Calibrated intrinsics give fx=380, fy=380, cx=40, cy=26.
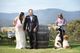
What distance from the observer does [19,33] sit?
491cm

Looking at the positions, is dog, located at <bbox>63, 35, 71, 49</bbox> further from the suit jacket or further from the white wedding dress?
the white wedding dress

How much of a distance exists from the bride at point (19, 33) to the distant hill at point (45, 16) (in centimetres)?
7

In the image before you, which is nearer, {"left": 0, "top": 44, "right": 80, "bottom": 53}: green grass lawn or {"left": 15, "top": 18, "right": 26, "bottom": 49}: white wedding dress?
{"left": 0, "top": 44, "right": 80, "bottom": 53}: green grass lawn

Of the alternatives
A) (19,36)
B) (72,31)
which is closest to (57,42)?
(72,31)

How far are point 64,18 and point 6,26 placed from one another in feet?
2.43

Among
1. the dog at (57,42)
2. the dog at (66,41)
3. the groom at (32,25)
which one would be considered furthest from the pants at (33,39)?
the dog at (66,41)

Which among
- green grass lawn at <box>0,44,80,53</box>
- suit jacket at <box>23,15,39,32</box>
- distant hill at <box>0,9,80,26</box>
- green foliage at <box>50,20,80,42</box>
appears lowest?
green grass lawn at <box>0,44,80,53</box>

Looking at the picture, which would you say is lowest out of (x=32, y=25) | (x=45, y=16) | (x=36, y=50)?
(x=36, y=50)

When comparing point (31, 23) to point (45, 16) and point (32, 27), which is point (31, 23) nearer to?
point (32, 27)

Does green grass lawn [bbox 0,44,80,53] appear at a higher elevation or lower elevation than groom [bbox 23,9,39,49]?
lower

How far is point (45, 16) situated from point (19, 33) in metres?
0.41

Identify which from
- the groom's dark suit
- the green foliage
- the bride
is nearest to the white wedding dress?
the bride

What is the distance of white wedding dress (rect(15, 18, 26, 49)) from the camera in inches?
192

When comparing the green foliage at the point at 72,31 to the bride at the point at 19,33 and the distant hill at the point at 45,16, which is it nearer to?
the distant hill at the point at 45,16
